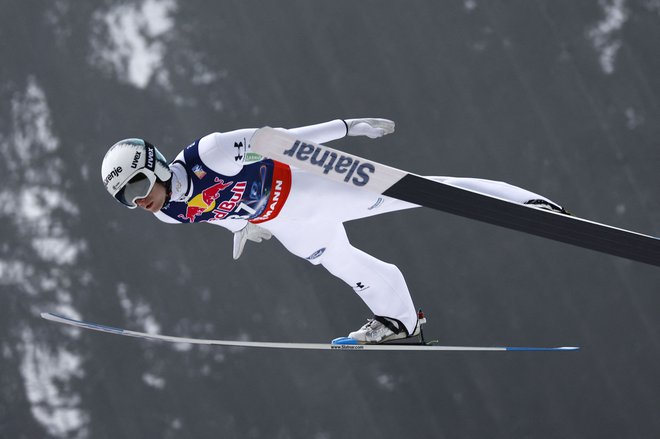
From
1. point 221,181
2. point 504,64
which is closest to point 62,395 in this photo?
point 221,181

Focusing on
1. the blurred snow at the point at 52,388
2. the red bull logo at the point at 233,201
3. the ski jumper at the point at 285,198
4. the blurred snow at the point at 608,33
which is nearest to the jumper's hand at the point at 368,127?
the ski jumper at the point at 285,198

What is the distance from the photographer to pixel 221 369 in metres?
5.38

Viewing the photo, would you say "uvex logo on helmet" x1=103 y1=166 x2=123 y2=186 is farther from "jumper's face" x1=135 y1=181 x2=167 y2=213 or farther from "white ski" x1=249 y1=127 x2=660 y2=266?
"white ski" x1=249 y1=127 x2=660 y2=266

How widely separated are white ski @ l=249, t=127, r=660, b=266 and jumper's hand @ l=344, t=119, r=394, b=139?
1.05 ft

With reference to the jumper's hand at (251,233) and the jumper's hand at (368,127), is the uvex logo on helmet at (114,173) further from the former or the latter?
the jumper's hand at (368,127)

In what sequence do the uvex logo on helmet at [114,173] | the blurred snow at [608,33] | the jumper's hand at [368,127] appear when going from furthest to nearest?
1. the blurred snow at [608,33]
2. the jumper's hand at [368,127]
3. the uvex logo on helmet at [114,173]

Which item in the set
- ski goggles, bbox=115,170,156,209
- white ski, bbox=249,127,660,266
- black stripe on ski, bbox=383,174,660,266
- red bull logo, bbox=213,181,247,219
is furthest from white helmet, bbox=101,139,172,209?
black stripe on ski, bbox=383,174,660,266

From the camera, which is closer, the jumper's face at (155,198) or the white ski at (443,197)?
the white ski at (443,197)

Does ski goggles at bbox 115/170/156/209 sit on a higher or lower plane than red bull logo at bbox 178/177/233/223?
lower

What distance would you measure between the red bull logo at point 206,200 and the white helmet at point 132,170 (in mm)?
149

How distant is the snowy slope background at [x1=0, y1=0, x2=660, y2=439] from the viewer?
529cm

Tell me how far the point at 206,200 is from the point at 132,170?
306 mm

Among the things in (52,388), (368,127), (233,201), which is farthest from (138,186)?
(52,388)

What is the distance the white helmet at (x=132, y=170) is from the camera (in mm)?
3201
